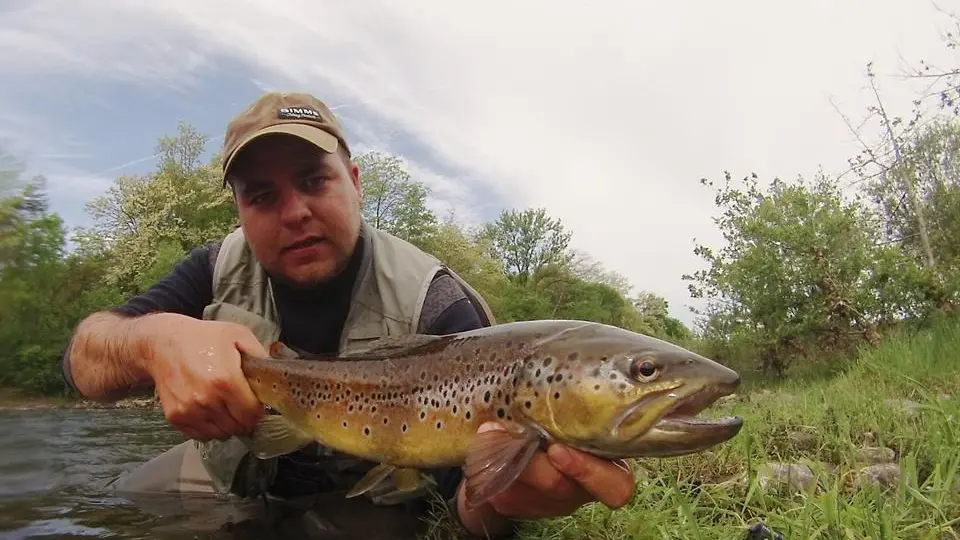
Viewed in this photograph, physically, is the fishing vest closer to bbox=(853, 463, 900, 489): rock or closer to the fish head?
the fish head

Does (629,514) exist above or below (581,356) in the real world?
below

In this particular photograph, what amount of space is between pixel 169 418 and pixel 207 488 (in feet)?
8.08

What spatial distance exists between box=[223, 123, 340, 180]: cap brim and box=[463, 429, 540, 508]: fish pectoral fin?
6.39 feet

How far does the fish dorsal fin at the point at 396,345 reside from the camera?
2709 millimetres

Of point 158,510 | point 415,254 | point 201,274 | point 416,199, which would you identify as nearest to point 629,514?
point 415,254

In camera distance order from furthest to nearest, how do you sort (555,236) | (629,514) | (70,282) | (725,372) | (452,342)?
(555,236) < (70,282) < (629,514) < (452,342) < (725,372)

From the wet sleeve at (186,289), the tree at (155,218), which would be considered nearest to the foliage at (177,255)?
the tree at (155,218)

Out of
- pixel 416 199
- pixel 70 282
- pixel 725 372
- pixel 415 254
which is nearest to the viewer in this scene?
pixel 725 372

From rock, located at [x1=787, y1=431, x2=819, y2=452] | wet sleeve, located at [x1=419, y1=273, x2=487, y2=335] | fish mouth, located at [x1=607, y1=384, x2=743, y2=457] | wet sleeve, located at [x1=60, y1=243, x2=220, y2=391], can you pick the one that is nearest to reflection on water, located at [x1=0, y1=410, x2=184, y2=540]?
wet sleeve, located at [x1=60, y1=243, x2=220, y2=391]

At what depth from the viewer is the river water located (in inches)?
162

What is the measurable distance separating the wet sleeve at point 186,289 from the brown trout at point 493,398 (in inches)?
55.1

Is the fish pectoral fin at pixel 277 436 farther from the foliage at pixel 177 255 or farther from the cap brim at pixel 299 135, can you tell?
the foliage at pixel 177 255

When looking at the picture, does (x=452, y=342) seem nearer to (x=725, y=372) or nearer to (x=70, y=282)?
(x=725, y=372)

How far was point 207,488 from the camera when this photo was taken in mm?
4883
